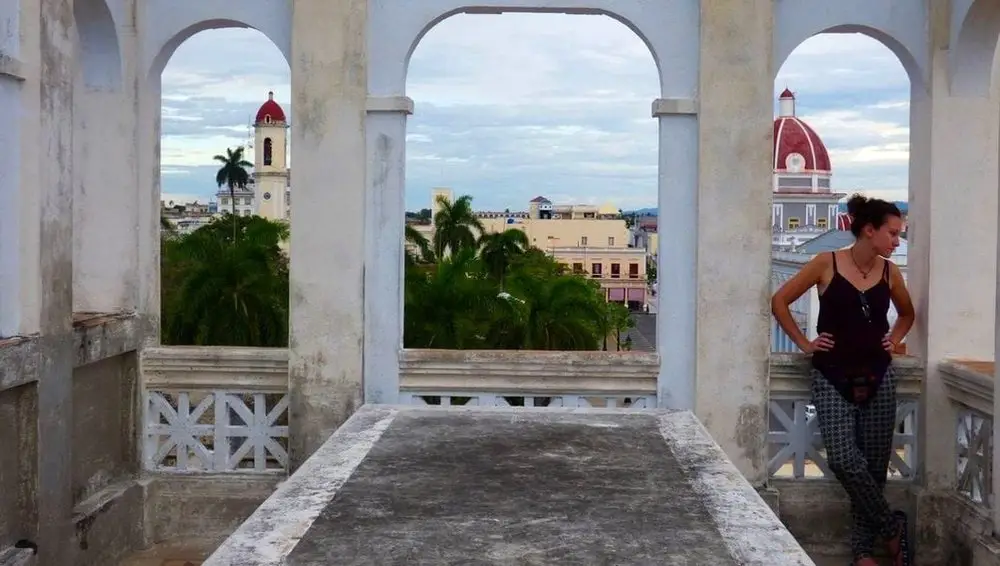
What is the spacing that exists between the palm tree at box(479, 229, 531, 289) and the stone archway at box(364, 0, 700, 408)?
39.3 metres

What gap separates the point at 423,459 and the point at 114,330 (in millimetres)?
2580

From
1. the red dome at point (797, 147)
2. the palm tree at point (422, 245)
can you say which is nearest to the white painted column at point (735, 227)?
the palm tree at point (422, 245)

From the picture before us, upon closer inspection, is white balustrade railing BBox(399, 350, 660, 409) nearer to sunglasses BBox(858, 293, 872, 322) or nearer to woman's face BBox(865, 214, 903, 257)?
sunglasses BBox(858, 293, 872, 322)

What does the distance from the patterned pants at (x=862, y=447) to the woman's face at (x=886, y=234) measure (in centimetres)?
70

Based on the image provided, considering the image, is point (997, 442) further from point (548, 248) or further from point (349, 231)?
point (548, 248)

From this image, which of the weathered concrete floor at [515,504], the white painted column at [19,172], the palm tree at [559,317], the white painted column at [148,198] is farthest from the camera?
the palm tree at [559,317]

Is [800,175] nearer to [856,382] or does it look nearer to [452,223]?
[452,223]

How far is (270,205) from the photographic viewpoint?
260 ft

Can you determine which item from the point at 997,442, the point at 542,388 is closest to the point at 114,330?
the point at 542,388

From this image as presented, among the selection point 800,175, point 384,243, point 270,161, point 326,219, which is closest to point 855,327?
point 384,243

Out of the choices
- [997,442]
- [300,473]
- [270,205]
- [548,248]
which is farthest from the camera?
[548,248]

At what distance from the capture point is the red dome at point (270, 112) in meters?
82.9

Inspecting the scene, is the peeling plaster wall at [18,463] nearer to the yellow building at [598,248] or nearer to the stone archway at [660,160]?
the stone archway at [660,160]

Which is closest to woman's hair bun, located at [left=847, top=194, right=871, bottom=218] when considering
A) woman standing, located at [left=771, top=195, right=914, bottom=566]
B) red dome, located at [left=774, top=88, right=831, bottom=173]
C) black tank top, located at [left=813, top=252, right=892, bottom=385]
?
woman standing, located at [left=771, top=195, right=914, bottom=566]
